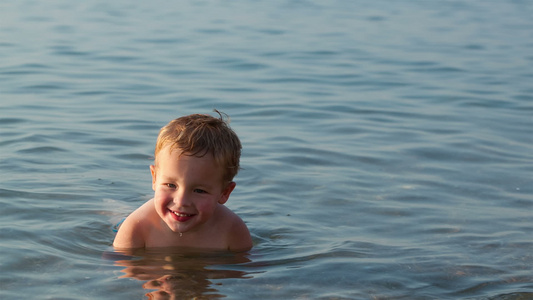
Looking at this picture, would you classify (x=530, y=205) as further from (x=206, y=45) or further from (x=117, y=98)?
(x=206, y=45)

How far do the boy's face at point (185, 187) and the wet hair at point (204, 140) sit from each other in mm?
36

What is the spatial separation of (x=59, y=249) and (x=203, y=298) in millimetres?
1280

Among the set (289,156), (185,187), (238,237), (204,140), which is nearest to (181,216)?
(185,187)

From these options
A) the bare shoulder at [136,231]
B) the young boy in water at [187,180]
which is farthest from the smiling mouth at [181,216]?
the bare shoulder at [136,231]

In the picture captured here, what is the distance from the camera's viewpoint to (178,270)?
4789 millimetres

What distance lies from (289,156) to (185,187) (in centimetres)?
316

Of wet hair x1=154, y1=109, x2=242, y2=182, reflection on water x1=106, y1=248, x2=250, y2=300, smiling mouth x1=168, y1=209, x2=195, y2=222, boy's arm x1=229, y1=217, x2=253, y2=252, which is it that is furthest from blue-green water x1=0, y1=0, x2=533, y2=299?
wet hair x1=154, y1=109, x2=242, y2=182

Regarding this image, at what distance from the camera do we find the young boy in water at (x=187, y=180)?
15.2 ft

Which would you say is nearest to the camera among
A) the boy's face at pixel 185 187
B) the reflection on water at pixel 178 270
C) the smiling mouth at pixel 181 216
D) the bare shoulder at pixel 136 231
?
the reflection on water at pixel 178 270

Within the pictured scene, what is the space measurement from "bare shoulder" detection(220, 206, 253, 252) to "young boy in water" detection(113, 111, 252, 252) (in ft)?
0.31

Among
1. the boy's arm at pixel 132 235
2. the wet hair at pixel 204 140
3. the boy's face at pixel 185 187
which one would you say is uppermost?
the wet hair at pixel 204 140

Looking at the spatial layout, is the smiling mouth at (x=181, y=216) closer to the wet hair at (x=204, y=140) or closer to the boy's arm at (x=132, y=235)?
the wet hair at (x=204, y=140)

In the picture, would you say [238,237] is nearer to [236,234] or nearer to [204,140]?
[236,234]

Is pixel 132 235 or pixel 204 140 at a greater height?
pixel 204 140
